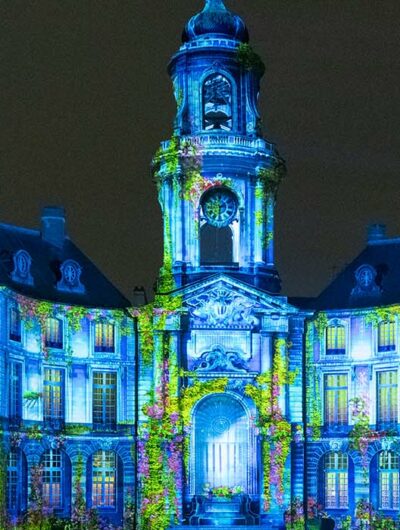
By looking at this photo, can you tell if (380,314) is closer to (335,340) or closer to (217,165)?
(335,340)

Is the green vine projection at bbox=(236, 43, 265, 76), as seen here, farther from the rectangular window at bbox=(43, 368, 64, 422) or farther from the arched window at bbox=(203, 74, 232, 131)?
the rectangular window at bbox=(43, 368, 64, 422)

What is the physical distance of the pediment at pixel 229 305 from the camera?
62969mm

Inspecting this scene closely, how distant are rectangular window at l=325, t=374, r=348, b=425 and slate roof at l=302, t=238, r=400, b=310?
3.41 m

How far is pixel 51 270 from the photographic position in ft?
212

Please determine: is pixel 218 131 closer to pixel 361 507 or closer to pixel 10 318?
pixel 10 318

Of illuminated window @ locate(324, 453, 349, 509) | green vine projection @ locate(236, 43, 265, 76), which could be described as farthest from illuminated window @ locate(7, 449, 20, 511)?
green vine projection @ locate(236, 43, 265, 76)

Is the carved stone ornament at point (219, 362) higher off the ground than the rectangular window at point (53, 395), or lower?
higher

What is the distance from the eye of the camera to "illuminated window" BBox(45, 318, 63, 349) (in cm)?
6200

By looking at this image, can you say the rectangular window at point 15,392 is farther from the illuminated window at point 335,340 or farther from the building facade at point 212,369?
the illuminated window at point 335,340

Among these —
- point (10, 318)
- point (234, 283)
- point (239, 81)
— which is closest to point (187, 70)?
point (239, 81)

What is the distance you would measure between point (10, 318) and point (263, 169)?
14717 millimetres

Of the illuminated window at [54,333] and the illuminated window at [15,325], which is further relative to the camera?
the illuminated window at [54,333]

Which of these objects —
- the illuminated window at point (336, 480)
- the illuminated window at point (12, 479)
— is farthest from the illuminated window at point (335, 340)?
the illuminated window at point (12, 479)

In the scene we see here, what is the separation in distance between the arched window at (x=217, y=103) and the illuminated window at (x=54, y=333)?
11861mm
